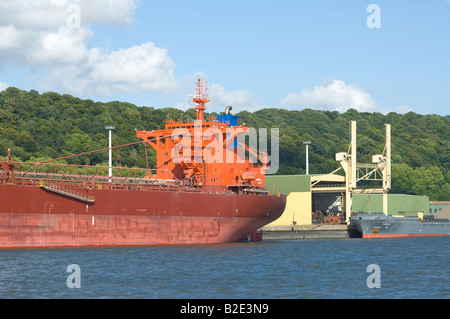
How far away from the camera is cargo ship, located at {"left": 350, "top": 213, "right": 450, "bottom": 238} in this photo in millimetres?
72375

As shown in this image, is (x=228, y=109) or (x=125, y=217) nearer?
(x=125, y=217)

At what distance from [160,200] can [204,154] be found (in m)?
7.71

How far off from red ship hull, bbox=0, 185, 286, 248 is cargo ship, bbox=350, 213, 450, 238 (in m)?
21.2

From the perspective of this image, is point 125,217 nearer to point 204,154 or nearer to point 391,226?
point 204,154

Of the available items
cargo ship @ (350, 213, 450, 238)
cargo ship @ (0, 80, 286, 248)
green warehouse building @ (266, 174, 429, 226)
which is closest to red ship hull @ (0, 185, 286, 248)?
cargo ship @ (0, 80, 286, 248)

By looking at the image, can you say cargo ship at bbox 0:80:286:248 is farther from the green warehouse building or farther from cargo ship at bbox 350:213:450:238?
the green warehouse building

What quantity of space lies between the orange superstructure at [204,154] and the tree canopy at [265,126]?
33169 millimetres

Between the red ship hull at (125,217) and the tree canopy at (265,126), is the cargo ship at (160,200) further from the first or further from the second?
the tree canopy at (265,126)

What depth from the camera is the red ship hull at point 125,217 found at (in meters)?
41.3

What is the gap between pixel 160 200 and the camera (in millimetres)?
47250

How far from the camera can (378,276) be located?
A: 31906 mm

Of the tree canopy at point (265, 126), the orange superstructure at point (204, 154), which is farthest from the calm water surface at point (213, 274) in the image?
the tree canopy at point (265, 126)

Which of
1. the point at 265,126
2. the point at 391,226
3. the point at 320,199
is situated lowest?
the point at 391,226

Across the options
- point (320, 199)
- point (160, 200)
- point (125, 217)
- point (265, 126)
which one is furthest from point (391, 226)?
point (265, 126)
